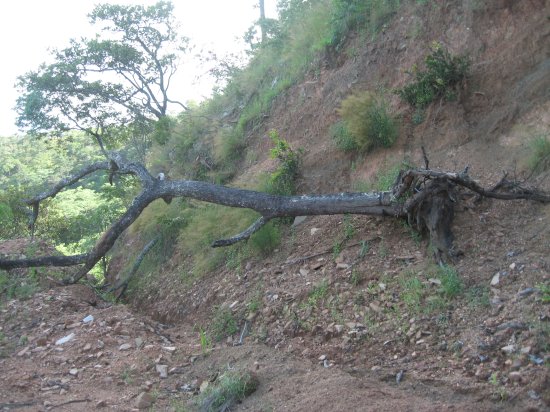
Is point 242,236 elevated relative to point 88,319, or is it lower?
elevated

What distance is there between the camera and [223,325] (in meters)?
6.39

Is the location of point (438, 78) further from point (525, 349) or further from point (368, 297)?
point (525, 349)

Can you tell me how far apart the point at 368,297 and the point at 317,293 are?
1.94 feet

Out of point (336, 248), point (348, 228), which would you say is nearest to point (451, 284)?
point (336, 248)

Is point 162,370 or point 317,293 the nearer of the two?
point 162,370

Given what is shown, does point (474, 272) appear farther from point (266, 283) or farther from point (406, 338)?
point (266, 283)

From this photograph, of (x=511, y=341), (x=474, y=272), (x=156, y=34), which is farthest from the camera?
(x=156, y=34)

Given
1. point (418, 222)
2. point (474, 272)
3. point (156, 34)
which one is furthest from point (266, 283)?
point (156, 34)

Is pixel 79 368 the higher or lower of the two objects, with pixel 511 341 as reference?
higher

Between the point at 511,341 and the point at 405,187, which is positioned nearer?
the point at 511,341

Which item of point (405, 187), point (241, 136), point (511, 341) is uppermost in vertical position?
point (241, 136)

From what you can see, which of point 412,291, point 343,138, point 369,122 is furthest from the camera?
point 343,138

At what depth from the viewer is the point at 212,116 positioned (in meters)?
13.7

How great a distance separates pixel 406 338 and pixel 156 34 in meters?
15.2
